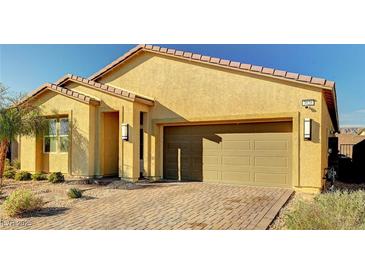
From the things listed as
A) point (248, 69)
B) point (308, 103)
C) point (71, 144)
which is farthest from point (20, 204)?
point (308, 103)

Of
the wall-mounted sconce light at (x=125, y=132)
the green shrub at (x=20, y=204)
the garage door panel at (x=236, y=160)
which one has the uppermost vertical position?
the wall-mounted sconce light at (x=125, y=132)

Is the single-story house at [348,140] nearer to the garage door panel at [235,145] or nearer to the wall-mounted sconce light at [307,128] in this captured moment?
the wall-mounted sconce light at [307,128]

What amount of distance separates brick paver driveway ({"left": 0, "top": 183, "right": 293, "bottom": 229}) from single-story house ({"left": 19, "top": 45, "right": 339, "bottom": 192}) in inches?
57.5

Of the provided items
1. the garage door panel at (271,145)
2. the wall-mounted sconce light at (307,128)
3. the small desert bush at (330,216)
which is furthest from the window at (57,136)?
the small desert bush at (330,216)

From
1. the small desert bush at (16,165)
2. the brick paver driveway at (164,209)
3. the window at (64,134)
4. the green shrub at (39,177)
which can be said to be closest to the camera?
the brick paver driveway at (164,209)

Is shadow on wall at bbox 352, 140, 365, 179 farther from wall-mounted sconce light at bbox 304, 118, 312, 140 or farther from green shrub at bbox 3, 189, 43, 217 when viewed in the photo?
green shrub at bbox 3, 189, 43, 217

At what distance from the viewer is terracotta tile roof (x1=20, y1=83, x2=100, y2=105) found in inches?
472

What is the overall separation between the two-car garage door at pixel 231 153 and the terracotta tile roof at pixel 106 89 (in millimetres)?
1824

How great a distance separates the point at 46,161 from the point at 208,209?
366 inches

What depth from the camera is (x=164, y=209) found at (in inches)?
280

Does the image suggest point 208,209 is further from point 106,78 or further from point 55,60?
point 106,78

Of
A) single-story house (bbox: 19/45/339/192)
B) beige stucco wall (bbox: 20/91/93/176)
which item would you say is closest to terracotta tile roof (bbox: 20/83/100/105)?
single-story house (bbox: 19/45/339/192)

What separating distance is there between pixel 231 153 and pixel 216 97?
2.31 meters

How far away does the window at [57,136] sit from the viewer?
12695mm
